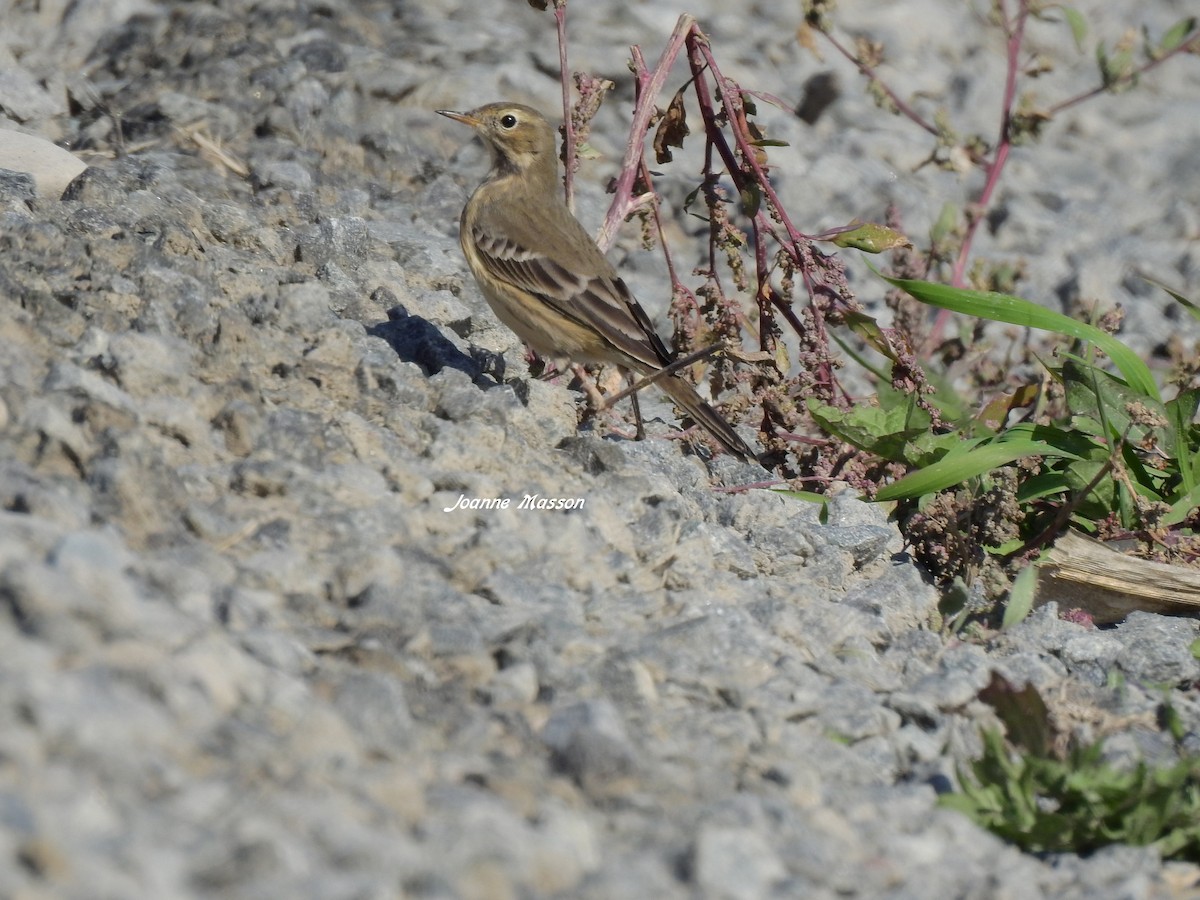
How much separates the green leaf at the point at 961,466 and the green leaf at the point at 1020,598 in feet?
1.29

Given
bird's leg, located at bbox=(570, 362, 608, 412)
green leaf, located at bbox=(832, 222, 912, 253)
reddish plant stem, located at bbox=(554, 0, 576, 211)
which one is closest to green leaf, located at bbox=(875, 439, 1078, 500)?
green leaf, located at bbox=(832, 222, 912, 253)

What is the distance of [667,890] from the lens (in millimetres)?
2904

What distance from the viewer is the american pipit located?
5.98 m

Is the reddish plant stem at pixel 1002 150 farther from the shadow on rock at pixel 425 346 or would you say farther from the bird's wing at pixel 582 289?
the shadow on rock at pixel 425 346

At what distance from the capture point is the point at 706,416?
562 centimetres

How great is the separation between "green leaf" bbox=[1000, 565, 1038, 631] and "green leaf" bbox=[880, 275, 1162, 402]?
100 centimetres

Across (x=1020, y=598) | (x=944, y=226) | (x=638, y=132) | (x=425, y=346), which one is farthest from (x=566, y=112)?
(x=1020, y=598)

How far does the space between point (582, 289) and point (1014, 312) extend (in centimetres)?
182

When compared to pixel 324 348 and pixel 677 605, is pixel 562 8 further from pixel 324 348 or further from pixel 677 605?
pixel 677 605

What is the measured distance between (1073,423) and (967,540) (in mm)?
826

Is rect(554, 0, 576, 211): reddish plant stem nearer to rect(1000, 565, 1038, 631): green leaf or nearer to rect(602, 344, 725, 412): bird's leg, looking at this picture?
rect(602, 344, 725, 412): bird's leg

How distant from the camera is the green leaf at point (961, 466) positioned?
5066 millimetres

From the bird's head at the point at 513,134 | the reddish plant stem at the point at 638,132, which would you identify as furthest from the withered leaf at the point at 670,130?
the bird's head at the point at 513,134
